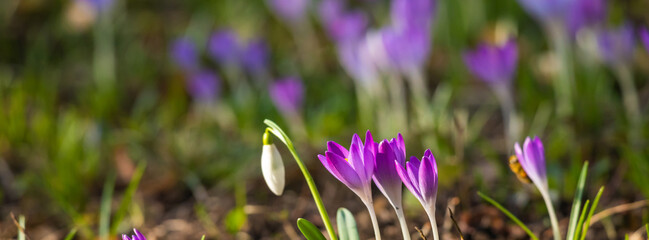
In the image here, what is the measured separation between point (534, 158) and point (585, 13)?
106 centimetres

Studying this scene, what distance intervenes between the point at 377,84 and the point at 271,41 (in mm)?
1692

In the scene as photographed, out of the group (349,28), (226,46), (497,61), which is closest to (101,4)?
(226,46)

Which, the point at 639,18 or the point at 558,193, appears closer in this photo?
the point at 558,193

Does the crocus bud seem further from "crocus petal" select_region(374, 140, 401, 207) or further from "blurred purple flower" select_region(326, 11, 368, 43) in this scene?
"blurred purple flower" select_region(326, 11, 368, 43)

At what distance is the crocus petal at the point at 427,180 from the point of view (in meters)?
1.13

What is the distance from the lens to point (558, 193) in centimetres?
185

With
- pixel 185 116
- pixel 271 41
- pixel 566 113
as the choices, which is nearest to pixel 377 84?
pixel 566 113

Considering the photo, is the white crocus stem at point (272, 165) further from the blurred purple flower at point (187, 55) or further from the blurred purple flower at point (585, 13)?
the blurred purple flower at point (187, 55)

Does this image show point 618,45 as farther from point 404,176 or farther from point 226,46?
point 226,46

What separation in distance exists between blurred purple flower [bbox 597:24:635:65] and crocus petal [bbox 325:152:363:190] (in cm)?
127

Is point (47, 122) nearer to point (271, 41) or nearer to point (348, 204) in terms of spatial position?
point (348, 204)

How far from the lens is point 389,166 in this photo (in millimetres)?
1149

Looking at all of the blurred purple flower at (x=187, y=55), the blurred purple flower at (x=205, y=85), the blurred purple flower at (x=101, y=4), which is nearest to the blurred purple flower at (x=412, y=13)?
the blurred purple flower at (x=205, y=85)

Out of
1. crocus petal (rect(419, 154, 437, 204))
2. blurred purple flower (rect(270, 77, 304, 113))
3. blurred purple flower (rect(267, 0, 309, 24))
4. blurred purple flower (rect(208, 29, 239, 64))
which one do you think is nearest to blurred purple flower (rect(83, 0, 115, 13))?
blurred purple flower (rect(208, 29, 239, 64))
